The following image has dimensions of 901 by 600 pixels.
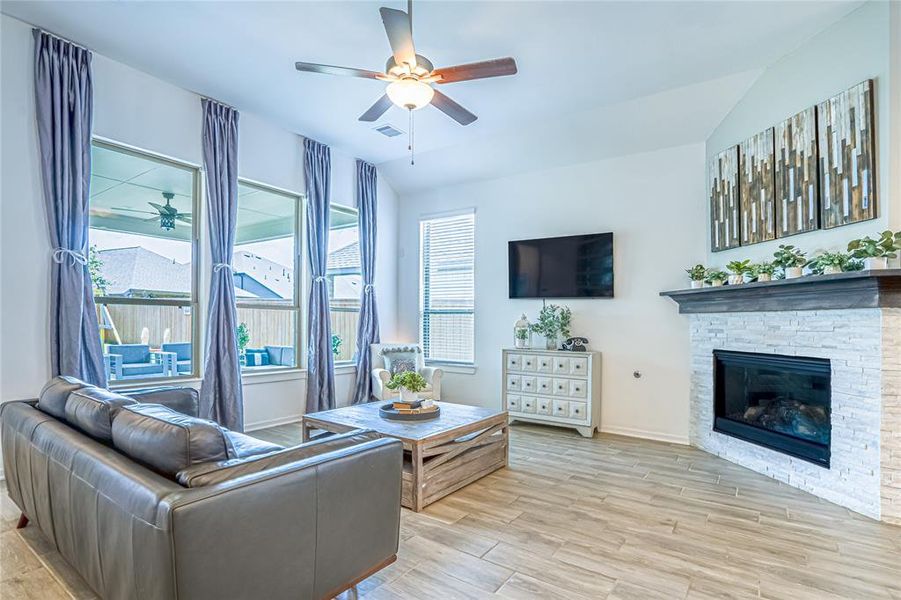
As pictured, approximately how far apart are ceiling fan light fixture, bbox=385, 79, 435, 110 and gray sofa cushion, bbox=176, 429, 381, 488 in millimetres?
2145

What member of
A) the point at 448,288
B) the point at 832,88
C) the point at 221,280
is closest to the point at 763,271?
the point at 832,88

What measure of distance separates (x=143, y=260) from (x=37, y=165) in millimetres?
1045

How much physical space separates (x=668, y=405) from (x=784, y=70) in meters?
3.16

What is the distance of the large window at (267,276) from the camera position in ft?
16.9

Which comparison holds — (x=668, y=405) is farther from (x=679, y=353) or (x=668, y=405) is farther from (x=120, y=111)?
(x=120, y=111)

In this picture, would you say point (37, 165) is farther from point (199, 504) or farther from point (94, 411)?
point (199, 504)

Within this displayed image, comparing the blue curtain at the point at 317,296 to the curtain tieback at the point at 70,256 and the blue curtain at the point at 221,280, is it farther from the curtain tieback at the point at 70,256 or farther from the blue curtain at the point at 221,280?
the curtain tieback at the point at 70,256

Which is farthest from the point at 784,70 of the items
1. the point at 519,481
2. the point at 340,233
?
the point at 340,233

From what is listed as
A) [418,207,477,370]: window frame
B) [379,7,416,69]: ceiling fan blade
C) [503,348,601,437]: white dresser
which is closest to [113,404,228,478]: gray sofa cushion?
[379,7,416,69]: ceiling fan blade

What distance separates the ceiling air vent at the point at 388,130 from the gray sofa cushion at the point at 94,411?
150 inches

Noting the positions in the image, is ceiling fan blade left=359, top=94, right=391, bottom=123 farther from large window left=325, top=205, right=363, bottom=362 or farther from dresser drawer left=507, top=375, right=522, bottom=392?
dresser drawer left=507, top=375, right=522, bottom=392

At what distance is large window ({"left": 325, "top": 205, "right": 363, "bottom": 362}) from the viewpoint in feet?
20.2

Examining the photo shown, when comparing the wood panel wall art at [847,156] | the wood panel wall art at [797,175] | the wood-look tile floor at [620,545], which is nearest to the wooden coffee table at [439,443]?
the wood-look tile floor at [620,545]

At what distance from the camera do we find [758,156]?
13.3 ft
